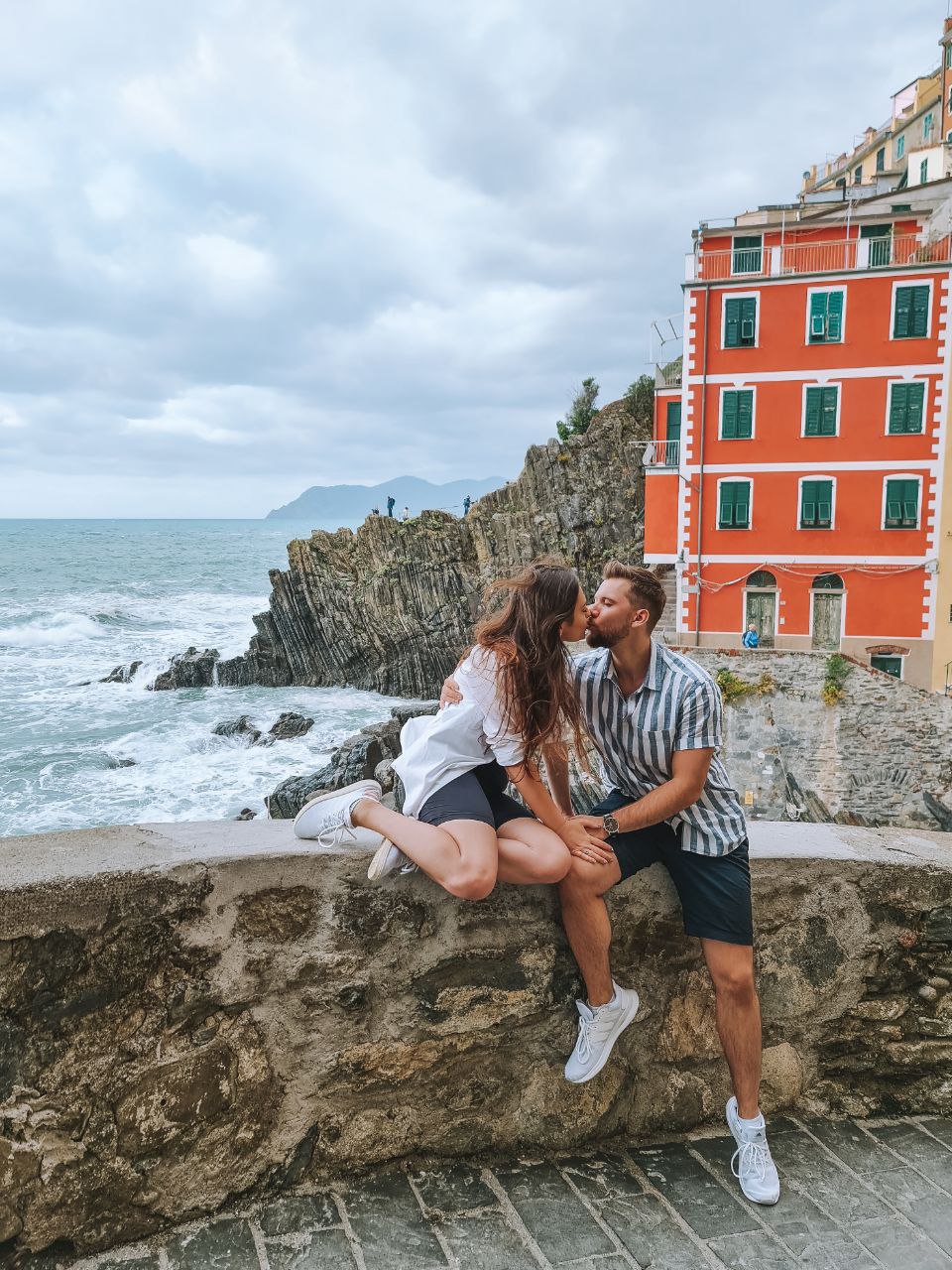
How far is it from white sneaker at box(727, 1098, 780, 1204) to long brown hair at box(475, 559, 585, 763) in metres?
1.19

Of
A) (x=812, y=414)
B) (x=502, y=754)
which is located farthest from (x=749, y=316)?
(x=502, y=754)

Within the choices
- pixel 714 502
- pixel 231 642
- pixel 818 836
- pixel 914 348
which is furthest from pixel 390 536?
pixel 818 836

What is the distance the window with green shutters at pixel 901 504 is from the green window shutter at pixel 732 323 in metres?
5.17

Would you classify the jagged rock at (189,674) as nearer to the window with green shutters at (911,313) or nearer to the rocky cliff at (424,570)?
the rocky cliff at (424,570)

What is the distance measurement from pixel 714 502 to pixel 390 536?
18279 millimetres

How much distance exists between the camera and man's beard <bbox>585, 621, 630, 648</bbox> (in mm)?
2658

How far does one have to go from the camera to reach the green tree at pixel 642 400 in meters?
35.6

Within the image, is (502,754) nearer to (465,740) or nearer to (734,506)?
(465,740)

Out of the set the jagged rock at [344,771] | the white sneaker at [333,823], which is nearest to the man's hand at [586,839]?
the white sneaker at [333,823]

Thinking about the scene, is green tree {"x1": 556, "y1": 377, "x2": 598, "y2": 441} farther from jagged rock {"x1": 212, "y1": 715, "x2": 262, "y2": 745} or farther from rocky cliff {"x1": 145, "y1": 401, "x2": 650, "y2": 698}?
jagged rock {"x1": 212, "y1": 715, "x2": 262, "y2": 745}

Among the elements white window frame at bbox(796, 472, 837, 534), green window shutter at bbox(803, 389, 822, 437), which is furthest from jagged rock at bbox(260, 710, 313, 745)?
green window shutter at bbox(803, 389, 822, 437)

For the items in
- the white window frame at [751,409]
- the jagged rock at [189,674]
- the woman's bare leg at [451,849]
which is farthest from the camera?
the jagged rock at [189,674]

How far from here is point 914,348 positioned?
69.1ft

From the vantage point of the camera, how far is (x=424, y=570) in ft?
121
